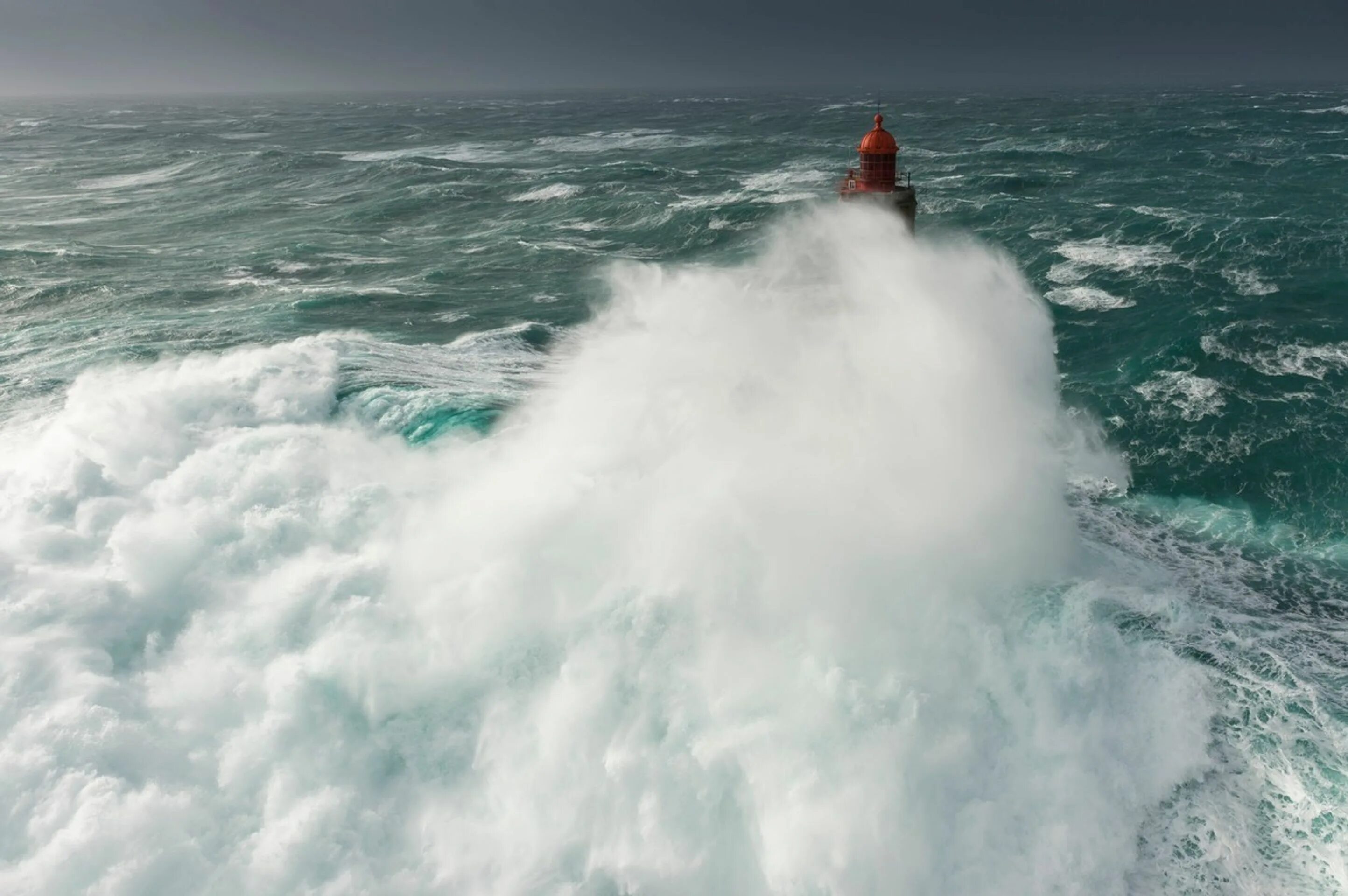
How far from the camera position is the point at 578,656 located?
1466cm

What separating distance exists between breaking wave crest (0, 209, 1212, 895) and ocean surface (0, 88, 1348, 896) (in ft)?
0.23

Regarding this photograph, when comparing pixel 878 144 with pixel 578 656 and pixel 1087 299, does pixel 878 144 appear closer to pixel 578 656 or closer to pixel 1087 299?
pixel 1087 299

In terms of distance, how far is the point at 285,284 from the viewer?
35.8m

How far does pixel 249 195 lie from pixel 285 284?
93.0 feet

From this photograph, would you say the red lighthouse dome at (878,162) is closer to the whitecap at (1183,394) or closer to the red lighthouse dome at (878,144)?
the red lighthouse dome at (878,144)

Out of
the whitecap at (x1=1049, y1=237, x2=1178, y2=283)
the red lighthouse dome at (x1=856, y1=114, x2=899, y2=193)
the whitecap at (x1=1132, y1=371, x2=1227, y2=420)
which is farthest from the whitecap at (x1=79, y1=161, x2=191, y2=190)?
the whitecap at (x1=1132, y1=371, x2=1227, y2=420)

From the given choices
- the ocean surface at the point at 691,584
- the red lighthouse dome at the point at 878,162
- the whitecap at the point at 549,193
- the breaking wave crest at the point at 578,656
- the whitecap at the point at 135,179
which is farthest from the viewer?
the whitecap at the point at 135,179

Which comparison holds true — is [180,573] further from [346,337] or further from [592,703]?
[346,337]

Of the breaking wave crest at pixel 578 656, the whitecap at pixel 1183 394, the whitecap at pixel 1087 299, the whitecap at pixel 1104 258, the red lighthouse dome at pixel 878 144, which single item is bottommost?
the breaking wave crest at pixel 578 656

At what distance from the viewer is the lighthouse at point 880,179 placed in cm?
2747

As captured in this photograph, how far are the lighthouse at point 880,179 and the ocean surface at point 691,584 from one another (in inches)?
41.9

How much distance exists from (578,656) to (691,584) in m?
2.56

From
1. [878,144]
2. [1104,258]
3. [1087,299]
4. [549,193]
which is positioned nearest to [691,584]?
[878,144]

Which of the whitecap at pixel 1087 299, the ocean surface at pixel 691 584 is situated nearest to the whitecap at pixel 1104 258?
the whitecap at pixel 1087 299
